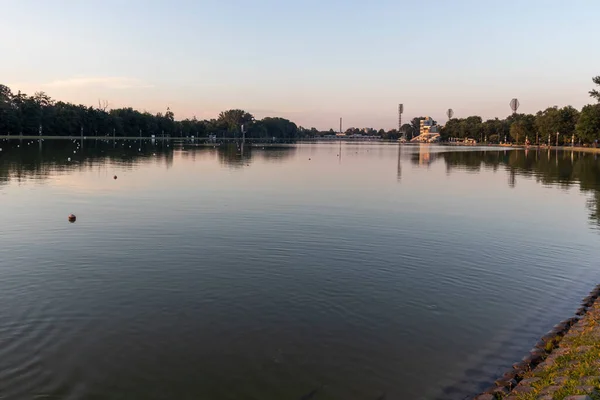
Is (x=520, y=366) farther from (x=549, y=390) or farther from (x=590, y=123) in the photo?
(x=590, y=123)

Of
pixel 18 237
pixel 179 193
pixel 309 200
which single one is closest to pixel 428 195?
pixel 309 200

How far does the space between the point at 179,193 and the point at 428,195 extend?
1868cm

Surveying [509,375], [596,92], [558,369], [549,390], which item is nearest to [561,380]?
[549,390]

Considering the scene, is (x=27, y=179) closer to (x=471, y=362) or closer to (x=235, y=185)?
(x=235, y=185)

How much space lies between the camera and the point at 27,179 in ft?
131

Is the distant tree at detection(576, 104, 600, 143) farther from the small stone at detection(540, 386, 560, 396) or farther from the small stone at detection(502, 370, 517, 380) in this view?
the small stone at detection(540, 386, 560, 396)

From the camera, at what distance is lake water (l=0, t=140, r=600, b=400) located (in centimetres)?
930

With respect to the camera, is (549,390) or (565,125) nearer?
(549,390)

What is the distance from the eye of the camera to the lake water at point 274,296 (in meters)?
9.30

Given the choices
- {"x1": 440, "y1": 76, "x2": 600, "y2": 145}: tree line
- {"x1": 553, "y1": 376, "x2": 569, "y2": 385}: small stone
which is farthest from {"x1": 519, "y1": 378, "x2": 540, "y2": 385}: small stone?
{"x1": 440, "y1": 76, "x2": 600, "y2": 145}: tree line

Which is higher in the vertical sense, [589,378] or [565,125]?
[565,125]

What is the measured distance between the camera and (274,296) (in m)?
13.6

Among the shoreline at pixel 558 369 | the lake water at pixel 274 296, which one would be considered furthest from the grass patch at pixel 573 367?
the lake water at pixel 274 296

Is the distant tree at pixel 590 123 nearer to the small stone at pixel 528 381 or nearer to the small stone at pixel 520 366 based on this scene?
the small stone at pixel 520 366
